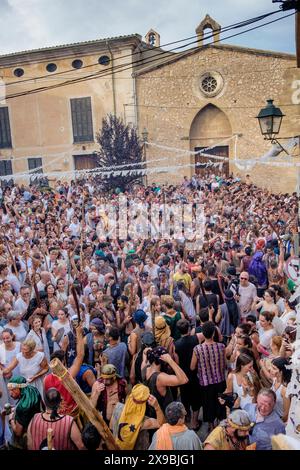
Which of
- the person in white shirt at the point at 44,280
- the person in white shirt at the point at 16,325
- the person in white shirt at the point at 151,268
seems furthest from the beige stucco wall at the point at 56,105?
the person in white shirt at the point at 16,325

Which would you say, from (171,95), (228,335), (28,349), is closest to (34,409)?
(28,349)

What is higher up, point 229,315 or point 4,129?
point 4,129

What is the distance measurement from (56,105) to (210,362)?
73.6 feet

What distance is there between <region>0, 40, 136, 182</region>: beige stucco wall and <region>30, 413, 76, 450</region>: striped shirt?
71.1 ft

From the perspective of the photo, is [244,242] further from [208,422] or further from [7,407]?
[7,407]

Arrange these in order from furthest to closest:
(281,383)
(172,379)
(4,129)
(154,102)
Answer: (4,129)
(154,102)
(172,379)
(281,383)

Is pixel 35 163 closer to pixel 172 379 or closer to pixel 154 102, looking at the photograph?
pixel 154 102

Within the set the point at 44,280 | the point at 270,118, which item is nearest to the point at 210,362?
the point at 44,280

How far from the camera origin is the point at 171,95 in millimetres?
23531

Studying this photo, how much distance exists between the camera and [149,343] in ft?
14.8

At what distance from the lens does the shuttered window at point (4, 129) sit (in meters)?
25.5

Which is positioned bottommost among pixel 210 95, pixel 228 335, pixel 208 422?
pixel 208 422

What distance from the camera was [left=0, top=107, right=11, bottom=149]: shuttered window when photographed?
2548cm
